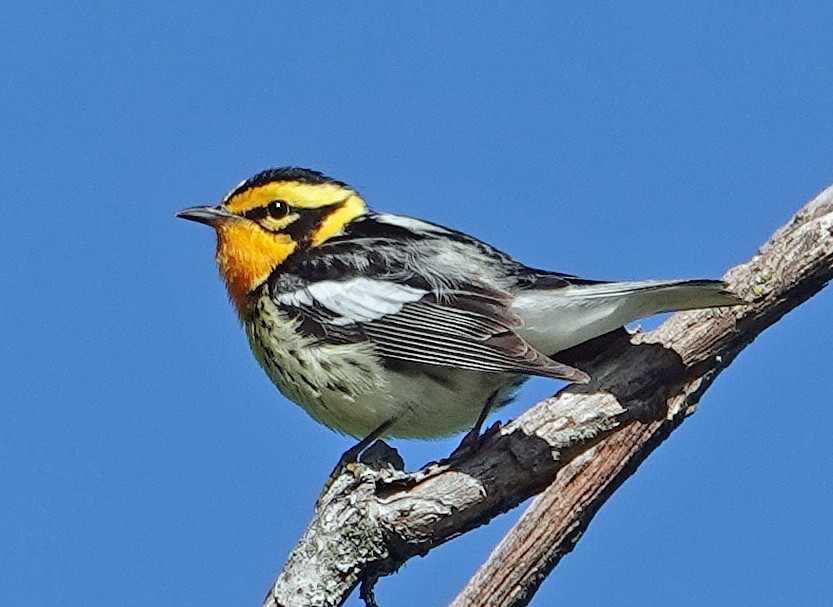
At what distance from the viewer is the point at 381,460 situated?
5.01m

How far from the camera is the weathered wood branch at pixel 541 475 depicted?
→ 4.50m

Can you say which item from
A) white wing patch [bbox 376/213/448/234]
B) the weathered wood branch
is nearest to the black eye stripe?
white wing patch [bbox 376/213/448/234]

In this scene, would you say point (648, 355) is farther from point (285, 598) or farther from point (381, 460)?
point (285, 598)

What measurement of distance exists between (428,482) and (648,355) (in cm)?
102

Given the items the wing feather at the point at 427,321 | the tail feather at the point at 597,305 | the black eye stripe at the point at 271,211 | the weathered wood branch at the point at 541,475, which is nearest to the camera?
the weathered wood branch at the point at 541,475

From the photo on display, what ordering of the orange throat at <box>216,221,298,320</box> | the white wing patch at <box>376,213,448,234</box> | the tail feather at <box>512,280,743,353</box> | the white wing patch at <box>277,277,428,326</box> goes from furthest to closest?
the orange throat at <box>216,221,298,320</box> < the white wing patch at <box>376,213,448,234</box> < the white wing patch at <box>277,277,428,326</box> < the tail feather at <box>512,280,743,353</box>

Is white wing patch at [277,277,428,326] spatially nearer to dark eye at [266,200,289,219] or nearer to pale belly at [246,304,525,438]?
pale belly at [246,304,525,438]

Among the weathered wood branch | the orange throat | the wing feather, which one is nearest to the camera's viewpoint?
the weathered wood branch

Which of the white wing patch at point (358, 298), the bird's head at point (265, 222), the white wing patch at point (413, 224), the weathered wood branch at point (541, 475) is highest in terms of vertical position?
the bird's head at point (265, 222)

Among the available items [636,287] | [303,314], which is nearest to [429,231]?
[303,314]

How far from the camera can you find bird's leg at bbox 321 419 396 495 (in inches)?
205

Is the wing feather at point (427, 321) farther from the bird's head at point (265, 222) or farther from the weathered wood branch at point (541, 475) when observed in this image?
the bird's head at point (265, 222)

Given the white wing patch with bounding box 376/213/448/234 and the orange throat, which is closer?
the white wing patch with bounding box 376/213/448/234

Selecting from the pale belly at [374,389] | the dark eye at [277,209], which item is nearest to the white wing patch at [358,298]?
the pale belly at [374,389]
